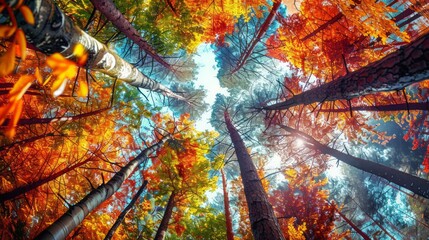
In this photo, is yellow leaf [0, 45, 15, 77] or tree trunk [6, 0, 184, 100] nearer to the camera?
yellow leaf [0, 45, 15, 77]

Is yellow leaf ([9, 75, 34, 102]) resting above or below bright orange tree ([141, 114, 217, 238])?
below

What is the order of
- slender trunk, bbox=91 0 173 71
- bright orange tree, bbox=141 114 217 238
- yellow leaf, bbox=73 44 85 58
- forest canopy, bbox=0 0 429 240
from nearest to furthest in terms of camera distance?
yellow leaf, bbox=73 44 85 58 → forest canopy, bbox=0 0 429 240 → slender trunk, bbox=91 0 173 71 → bright orange tree, bbox=141 114 217 238

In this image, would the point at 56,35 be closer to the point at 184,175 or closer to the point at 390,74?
the point at 390,74

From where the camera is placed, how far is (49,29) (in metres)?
1.96

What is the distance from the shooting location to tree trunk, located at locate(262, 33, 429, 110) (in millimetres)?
2332

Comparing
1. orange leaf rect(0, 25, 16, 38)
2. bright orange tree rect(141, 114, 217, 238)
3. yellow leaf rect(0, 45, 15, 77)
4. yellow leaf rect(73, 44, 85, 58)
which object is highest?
bright orange tree rect(141, 114, 217, 238)

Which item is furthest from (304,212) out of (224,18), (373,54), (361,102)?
(224,18)

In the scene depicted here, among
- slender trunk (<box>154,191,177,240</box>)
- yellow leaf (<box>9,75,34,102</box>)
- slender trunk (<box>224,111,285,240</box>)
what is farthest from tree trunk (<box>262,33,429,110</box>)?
slender trunk (<box>154,191,177,240</box>)

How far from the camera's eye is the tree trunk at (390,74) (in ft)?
7.65

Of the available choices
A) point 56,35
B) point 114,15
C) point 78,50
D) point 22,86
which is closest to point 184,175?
point 114,15

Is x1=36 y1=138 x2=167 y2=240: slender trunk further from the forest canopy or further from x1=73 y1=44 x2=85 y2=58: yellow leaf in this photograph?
x1=73 y1=44 x2=85 y2=58: yellow leaf

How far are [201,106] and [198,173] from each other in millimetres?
12328

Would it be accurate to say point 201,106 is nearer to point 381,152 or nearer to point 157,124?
point 157,124

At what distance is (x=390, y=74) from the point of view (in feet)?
9.05
